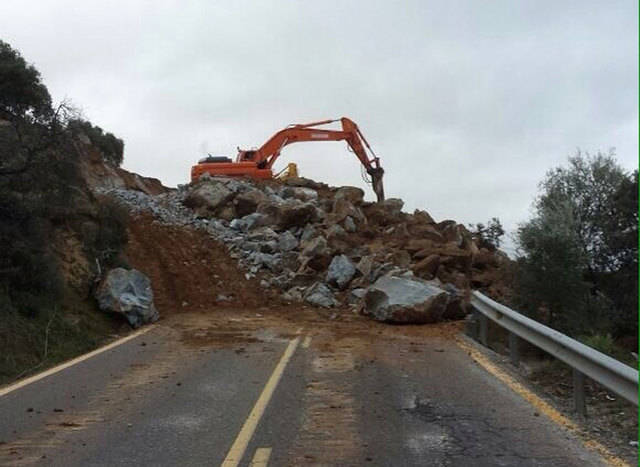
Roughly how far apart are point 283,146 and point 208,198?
5922mm

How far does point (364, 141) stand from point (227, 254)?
36.3 feet

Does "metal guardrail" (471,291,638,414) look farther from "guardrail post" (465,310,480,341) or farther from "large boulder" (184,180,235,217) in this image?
"large boulder" (184,180,235,217)

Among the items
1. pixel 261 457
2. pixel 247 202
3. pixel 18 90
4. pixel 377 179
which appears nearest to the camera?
pixel 261 457

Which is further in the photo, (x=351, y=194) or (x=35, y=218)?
(x=351, y=194)

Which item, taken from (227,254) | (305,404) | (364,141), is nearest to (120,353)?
(305,404)

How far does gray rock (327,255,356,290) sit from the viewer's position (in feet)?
65.8

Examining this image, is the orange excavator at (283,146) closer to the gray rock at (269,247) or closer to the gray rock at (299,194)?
the gray rock at (299,194)

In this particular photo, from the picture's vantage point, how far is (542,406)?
764 centimetres

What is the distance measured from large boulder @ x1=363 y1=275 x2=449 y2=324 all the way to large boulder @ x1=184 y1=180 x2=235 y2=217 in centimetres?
1224

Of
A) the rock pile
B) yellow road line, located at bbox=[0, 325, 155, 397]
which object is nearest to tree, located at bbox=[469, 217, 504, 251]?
the rock pile

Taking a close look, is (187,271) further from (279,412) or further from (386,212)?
(279,412)

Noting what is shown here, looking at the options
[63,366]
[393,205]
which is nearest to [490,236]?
[393,205]

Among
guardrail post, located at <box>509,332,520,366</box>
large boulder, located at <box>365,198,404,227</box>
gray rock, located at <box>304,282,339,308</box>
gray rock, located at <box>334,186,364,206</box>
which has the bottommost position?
guardrail post, located at <box>509,332,520,366</box>

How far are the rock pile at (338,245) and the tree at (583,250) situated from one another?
2.04 m
